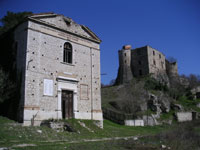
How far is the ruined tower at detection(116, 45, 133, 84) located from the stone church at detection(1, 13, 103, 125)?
3346cm

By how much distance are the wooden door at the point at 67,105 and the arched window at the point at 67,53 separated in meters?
3.20

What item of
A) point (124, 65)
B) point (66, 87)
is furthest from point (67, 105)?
point (124, 65)

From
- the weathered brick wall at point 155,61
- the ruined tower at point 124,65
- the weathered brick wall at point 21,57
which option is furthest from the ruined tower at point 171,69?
the weathered brick wall at point 21,57

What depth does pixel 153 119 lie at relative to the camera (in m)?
34.0

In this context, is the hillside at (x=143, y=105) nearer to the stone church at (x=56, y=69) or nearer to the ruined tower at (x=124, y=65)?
the stone church at (x=56, y=69)

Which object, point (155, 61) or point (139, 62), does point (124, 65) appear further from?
point (155, 61)

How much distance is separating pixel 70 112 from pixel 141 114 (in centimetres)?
1550

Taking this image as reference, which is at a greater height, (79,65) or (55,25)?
(55,25)

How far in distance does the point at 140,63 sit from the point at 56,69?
38.8 metres

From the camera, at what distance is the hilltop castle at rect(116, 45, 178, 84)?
5494 cm

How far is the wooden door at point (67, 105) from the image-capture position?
20.7 meters

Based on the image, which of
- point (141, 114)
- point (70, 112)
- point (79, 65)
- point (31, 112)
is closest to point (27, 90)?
point (31, 112)

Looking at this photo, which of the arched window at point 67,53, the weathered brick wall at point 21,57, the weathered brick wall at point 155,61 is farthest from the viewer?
the weathered brick wall at point 155,61

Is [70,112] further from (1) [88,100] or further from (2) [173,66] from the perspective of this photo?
(2) [173,66]
